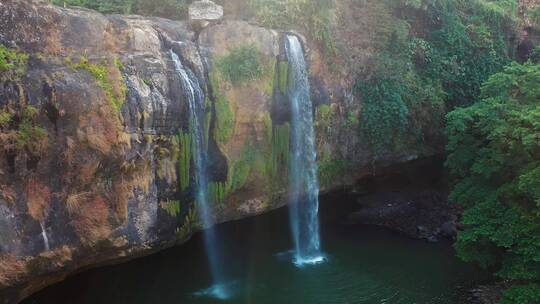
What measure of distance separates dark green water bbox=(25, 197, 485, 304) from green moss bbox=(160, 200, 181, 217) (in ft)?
7.87

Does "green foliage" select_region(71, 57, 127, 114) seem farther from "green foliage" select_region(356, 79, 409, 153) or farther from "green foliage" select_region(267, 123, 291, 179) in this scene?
"green foliage" select_region(356, 79, 409, 153)

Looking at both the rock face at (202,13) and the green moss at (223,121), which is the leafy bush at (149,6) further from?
the green moss at (223,121)

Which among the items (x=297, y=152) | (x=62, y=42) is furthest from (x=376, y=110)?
(x=62, y=42)

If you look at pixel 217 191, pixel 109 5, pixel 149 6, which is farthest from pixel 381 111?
pixel 109 5

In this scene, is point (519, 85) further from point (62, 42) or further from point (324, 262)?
point (62, 42)

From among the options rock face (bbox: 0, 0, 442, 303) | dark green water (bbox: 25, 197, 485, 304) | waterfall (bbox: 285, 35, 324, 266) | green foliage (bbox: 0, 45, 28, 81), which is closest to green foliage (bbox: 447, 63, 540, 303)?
dark green water (bbox: 25, 197, 485, 304)

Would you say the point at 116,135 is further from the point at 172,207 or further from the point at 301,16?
the point at 301,16

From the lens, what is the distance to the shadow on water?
12.6m

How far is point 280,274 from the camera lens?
14.0 metres

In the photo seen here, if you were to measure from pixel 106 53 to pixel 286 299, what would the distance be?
25.7 ft

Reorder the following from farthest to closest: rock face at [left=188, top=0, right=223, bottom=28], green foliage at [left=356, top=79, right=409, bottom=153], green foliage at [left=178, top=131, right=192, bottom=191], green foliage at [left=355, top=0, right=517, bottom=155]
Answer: green foliage at [left=355, top=0, right=517, bottom=155]
green foliage at [left=356, top=79, right=409, bottom=153]
rock face at [left=188, top=0, right=223, bottom=28]
green foliage at [left=178, top=131, right=192, bottom=191]

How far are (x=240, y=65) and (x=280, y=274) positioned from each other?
635 cm

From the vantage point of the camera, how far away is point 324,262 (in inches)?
581

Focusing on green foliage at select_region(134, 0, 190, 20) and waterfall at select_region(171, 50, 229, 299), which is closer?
waterfall at select_region(171, 50, 229, 299)
